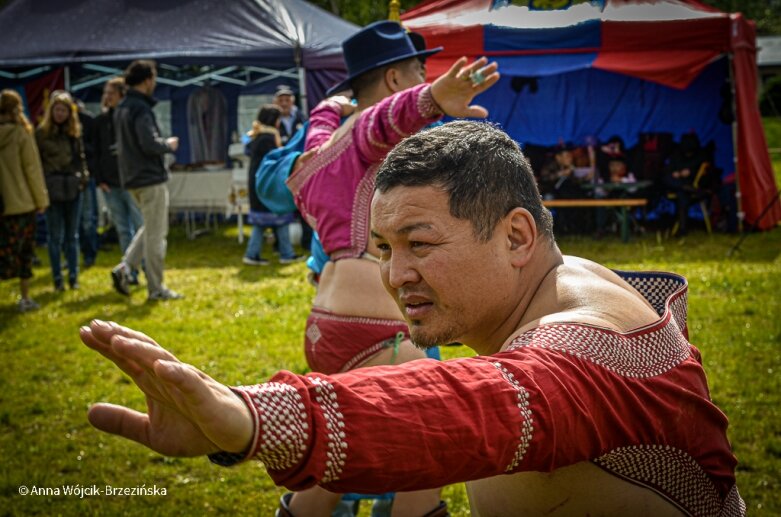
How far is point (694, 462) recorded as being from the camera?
162cm

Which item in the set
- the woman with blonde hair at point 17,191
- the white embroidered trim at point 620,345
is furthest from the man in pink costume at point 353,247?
the woman with blonde hair at point 17,191

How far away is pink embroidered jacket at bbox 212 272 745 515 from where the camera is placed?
111 cm

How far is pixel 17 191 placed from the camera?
8.36m

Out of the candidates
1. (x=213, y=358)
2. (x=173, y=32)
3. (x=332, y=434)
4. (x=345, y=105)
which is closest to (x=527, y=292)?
(x=332, y=434)

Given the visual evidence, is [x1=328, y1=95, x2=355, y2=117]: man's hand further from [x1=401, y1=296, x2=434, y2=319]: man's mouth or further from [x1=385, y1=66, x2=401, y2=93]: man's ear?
[x1=401, y1=296, x2=434, y2=319]: man's mouth

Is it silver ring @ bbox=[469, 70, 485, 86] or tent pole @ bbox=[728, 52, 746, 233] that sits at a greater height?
silver ring @ bbox=[469, 70, 485, 86]

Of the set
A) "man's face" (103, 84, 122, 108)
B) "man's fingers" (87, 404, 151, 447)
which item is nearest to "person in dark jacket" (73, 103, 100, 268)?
"man's face" (103, 84, 122, 108)

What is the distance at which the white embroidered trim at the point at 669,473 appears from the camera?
1490 millimetres

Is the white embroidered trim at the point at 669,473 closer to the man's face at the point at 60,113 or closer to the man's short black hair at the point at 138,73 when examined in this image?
the man's short black hair at the point at 138,73

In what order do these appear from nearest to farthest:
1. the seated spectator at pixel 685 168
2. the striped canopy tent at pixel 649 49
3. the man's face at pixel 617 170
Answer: the striped canopy tent at pixel 649 49
the seated spectator at pixel 685 168
the man's face at pixel 617 170

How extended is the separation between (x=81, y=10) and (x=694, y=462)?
47.8ft

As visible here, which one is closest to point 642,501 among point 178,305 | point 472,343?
point 472,343

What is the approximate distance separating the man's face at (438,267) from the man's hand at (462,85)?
0.77 m

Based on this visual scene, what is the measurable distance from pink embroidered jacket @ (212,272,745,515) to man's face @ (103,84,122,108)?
8.84 metres
